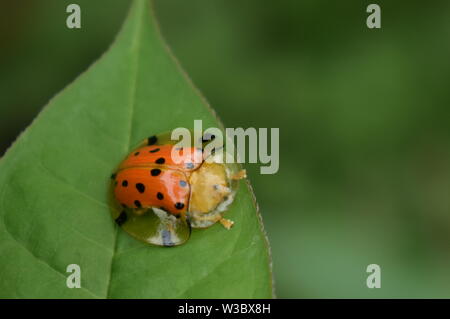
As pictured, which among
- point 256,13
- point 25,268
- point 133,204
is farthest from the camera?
point 256,13

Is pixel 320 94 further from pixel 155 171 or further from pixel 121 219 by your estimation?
pixel 121 219

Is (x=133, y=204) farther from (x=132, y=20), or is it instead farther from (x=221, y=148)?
(x=132, y=20)

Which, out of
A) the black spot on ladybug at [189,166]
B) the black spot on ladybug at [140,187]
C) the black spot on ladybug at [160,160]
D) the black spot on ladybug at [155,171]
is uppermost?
the black spot on ladybug at [160,160]

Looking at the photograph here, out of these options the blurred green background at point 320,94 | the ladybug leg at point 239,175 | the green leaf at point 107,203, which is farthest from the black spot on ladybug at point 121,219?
the blurred green background at point 320,94

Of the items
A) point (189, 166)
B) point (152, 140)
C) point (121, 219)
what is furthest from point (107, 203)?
point (189, 166)

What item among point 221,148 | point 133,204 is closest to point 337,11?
point 221,148

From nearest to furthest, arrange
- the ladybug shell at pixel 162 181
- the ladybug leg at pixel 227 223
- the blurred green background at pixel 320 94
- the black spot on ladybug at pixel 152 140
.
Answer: the ladybug leg at pixel 227 223, the black spot on ladybug at pixel 152 140, the ladybug shell at pixel 162 181, the blurred green background at pixel 320 94

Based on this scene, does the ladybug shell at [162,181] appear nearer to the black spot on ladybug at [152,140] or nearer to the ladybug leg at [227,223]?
the black spot on ladybug at [152,140]

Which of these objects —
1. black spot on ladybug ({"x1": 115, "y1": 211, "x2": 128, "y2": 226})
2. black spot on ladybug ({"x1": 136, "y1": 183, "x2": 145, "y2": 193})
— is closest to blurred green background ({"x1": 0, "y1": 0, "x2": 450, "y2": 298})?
black spot on ladybug ({"x1": 136, "y1": 183, "x2": 145, "y2": 193})

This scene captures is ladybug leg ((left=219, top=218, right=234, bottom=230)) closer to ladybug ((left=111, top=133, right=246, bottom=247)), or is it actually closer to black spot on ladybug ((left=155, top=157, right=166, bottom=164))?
ladybug ((left=111, top=133, right=246, bottom=247))
